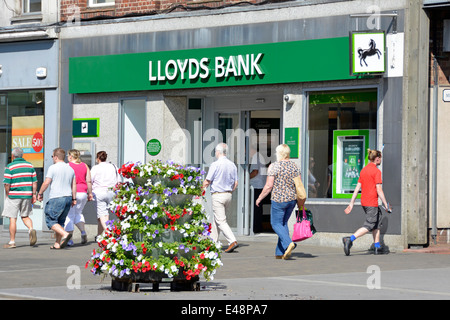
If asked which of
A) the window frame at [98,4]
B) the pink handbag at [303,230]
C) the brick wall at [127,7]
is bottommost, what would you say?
the pink handbag at [303,230]

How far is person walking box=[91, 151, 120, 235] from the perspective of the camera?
1825cm

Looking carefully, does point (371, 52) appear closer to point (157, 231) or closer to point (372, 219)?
point (372, 219)

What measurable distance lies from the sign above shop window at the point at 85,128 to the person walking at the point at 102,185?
2928mm

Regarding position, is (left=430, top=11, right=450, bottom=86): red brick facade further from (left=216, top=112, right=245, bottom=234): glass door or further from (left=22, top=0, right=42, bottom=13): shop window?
(left=22, top=0, right=42, bottom=13): shop window

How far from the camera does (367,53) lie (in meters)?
17.4

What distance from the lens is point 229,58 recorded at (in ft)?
63.5

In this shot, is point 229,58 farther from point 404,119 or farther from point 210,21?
point 404,119

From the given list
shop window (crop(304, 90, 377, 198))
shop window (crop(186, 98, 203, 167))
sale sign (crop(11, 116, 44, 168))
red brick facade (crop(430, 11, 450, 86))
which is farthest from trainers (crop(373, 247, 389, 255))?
sale sign (crop(11, 116, 44, 168))

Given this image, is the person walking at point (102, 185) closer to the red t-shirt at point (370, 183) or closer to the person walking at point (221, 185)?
A: the person walking at point (221, 185)

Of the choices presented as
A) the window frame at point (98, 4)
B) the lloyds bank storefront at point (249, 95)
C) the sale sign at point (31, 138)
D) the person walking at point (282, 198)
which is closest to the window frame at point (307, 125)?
the lloyds bank storefront at point (249, 95)

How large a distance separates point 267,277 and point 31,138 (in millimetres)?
10968

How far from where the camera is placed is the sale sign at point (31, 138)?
22.0 m
